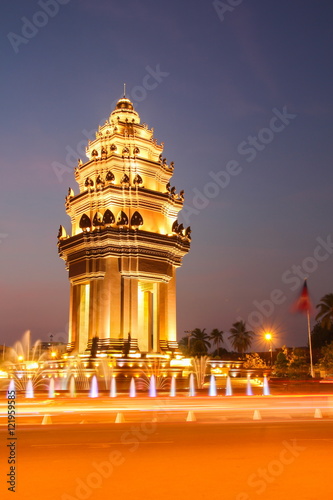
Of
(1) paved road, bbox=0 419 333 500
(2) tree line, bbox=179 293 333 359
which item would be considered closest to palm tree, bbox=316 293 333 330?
(2) tree line, bbox=179 293 333 359

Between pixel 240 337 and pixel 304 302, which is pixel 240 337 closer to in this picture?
pixel 240 337

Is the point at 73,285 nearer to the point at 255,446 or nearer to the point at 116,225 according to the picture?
the point at 116,225

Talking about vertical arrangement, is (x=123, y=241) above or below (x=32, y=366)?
above

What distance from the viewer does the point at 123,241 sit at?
46812 millimetres

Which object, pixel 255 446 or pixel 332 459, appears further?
pixel 255 446

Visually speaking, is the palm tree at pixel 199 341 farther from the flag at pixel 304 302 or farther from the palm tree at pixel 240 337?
the flag at pixel 304 302

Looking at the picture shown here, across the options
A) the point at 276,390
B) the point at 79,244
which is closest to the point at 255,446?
the point at 276,390

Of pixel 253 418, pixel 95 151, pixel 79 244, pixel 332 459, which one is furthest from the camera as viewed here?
pixel 95 151

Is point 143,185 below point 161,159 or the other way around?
below

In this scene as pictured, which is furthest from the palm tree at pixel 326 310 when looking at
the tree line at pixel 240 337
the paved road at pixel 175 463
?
the paved road at pixel 175 463

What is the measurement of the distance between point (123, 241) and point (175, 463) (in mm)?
36827

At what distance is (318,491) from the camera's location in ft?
27.5

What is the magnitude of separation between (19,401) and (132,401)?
19.6 ft

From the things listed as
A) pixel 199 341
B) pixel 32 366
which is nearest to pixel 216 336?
pixel 199 341
